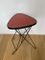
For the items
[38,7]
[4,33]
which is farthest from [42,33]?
[4,33]

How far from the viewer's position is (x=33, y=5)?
2512mm

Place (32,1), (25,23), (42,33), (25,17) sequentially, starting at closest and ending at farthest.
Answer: (25,23) < (25,17) < (32,1) < (42,33)

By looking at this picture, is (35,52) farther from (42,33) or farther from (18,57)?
(42,33)

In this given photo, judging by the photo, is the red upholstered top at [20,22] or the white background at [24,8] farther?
the white background at [24,8]

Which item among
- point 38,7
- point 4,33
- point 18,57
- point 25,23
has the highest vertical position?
point 38,7

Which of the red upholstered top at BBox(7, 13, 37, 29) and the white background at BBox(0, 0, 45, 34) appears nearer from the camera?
the red upholstered top at BBox(7, 13, 37, 29)

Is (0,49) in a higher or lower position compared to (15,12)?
lower

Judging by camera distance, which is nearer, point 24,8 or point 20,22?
point 20,22

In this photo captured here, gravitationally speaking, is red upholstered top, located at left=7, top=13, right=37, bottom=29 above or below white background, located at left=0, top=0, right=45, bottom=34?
below

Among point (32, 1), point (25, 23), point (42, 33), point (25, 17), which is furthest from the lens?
point (42, 33)

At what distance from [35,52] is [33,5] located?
79 cm

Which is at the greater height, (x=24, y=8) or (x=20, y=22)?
(x=24, y=8)

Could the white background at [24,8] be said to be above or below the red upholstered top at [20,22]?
above

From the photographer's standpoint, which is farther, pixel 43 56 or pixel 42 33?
pixel 42 33
